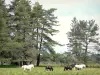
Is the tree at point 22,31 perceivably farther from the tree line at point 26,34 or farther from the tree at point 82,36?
the tree at point 82,36

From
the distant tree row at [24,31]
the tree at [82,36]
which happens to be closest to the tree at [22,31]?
the distant tree row at [24,31]

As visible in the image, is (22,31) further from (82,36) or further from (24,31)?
(82,36)

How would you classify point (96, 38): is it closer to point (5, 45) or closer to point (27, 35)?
point (27, 35)

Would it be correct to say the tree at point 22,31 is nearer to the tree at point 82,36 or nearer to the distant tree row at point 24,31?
the distant tree row at point 24,31

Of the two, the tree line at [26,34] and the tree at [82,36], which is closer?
the tree line at [26,34]

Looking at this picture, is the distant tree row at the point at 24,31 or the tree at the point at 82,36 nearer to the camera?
the distant tree row at the point at 24,31

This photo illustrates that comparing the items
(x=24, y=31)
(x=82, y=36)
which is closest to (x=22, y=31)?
(x=24, y=31)

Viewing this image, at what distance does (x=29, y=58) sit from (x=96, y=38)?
85.1 feet

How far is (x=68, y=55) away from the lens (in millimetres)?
69438

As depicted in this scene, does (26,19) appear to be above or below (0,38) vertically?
above

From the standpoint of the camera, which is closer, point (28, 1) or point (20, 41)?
point (20, 41)

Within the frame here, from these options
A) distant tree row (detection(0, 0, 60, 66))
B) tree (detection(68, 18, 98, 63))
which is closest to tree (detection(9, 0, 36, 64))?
distant tree row (detection(0, 0, 60, 66))

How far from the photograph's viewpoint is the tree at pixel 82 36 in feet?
229

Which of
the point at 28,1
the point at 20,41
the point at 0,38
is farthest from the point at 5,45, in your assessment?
the point at 28,1
